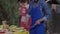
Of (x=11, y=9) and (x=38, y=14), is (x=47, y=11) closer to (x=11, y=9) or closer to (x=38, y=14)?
(x=38, y=14)

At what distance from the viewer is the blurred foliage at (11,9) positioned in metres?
2.24

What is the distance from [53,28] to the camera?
2092 mm

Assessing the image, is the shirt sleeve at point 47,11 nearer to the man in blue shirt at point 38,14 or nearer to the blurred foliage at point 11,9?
the man in blue shirt at point 38,14

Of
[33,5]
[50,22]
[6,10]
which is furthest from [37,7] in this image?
[6,10]

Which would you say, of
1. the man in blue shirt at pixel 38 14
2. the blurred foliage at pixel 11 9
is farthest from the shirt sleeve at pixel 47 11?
the blurred foliage at pixel 11 9

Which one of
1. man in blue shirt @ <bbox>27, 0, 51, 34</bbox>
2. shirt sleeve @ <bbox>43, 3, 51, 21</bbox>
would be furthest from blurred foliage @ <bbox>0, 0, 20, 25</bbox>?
shirt sleeve @ <bbox>43, 3, 51, 21</bbox>

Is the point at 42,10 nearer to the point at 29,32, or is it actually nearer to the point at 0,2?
the point at 29,32

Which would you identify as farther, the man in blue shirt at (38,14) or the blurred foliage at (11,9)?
the blurred foliage at (11,9)

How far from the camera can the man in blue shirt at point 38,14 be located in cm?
204

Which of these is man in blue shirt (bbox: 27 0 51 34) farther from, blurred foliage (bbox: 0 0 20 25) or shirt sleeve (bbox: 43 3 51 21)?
blurred foliage (bbox: 0 0 20 25)

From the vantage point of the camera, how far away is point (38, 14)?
208 cm

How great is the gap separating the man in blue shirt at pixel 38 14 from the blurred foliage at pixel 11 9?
0.50ft

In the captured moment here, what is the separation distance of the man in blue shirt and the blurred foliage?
0.15 m

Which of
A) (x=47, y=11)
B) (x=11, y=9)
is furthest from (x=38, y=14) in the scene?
(x=11, y=9)
